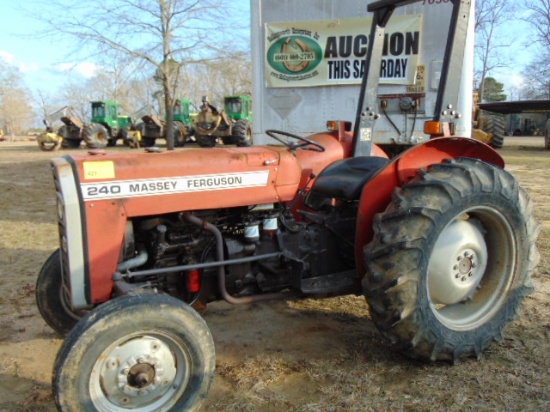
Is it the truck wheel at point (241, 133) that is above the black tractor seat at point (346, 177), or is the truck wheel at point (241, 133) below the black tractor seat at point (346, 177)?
below

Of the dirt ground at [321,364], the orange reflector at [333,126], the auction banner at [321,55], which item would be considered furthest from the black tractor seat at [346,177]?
the auction banner at [321,55]

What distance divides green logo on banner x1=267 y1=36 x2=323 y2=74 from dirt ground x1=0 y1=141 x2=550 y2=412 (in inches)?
119

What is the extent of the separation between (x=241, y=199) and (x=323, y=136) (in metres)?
1.35

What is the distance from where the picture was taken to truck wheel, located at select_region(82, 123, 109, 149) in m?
26.2

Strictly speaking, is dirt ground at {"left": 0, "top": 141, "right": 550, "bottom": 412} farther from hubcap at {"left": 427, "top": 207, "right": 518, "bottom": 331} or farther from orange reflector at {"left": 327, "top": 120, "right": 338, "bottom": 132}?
orange reflector at {"left": 327, "top": 120, "right": 338, "bottom": 132}

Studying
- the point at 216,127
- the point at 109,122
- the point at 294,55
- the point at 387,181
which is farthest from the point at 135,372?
the point at 109,122

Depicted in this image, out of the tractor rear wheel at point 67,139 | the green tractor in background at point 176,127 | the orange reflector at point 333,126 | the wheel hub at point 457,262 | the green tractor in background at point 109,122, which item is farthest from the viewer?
the green tractor in background at point 109,122

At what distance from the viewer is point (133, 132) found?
27062 millimetres

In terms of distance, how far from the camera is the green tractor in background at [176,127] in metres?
26.2

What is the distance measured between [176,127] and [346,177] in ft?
76.9

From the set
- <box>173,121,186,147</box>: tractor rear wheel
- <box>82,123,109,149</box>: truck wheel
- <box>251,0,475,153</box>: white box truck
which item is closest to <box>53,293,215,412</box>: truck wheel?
<box>251,0,475,153</box>: white box truck

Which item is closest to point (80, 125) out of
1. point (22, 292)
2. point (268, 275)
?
point (22, 292)

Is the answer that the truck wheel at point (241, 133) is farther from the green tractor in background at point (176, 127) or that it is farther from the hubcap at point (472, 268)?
the hubcap at point (472, 268)

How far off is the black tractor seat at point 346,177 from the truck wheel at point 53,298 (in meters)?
1.79
